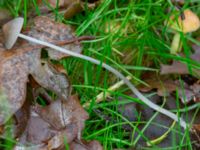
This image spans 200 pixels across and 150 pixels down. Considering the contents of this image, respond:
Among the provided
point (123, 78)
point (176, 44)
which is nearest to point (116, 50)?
point (123, 78)

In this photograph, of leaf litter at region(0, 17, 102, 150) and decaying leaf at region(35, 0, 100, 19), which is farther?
decaying leaf at region(35, 0, 100, 19)

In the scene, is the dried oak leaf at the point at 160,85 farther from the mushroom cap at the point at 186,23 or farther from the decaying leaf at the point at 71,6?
the decaying leaf at the point at 71,6

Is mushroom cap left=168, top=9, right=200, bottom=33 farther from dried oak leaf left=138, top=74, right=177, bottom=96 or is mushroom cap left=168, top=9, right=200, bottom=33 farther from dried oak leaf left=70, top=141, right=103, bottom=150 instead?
dried oak leaf left=70, top=141, right=103, bottom=150

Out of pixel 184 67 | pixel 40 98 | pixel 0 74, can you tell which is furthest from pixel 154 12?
pixel 0 74

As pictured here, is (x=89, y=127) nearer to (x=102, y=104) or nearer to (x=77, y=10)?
(x=102, y=104)

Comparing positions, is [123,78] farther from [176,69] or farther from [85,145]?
→ [85,145]

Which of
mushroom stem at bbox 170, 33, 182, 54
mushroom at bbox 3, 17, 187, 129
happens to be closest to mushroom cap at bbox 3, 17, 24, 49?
mushroom at bbox 3, 17, 187, 129
